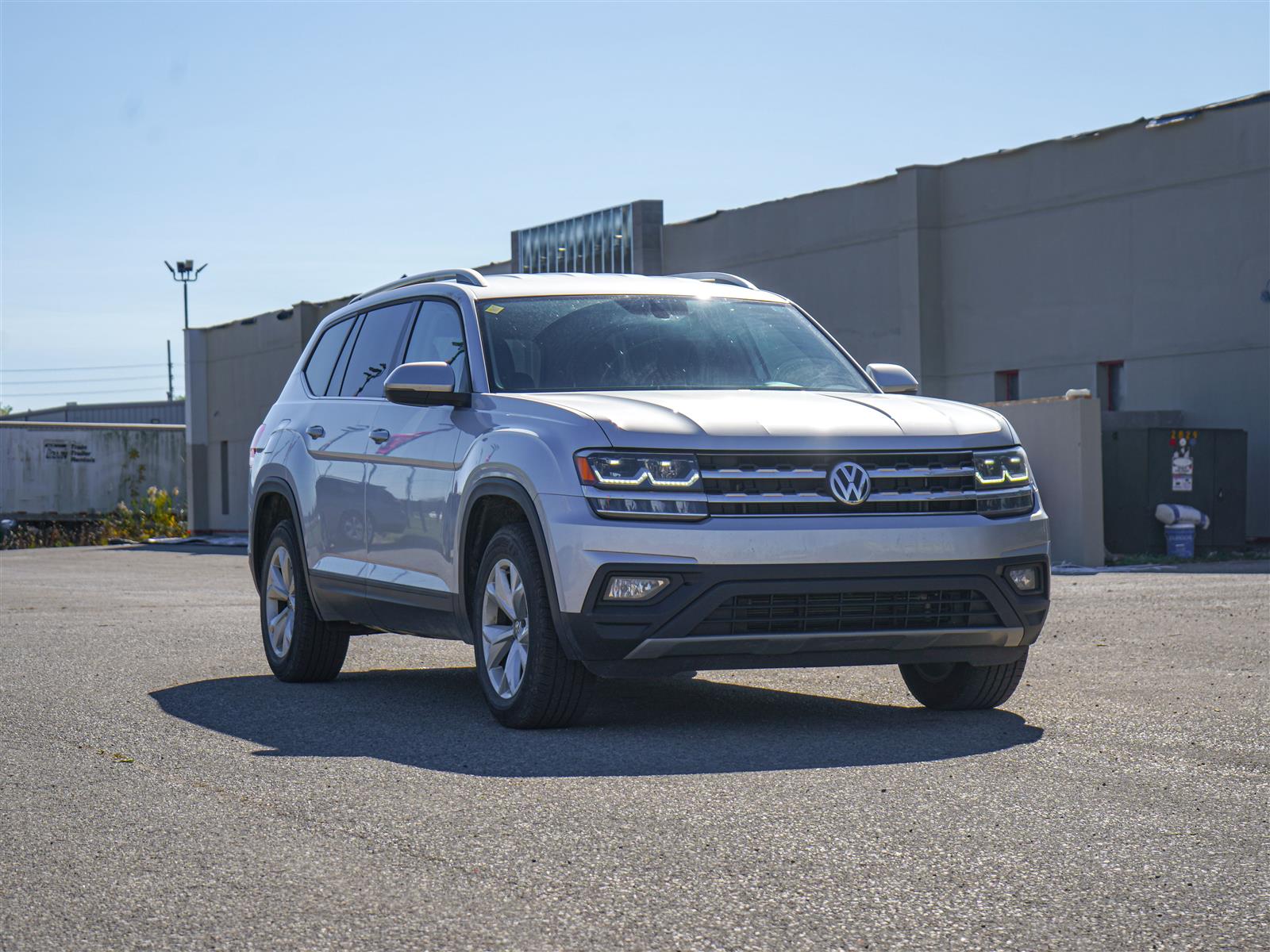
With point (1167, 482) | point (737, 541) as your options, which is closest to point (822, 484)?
point (737, 541)

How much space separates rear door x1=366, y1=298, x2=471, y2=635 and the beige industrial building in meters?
19.7

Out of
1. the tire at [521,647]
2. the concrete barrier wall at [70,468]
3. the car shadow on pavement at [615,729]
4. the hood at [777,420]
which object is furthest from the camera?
the concrete barrier wall at [70,468]

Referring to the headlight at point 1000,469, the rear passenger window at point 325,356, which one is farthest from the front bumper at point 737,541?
the rear passenger window at point 325,356

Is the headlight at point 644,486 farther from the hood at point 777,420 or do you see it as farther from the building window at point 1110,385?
the building window at point 1110,385

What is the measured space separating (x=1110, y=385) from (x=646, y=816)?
2644 cm

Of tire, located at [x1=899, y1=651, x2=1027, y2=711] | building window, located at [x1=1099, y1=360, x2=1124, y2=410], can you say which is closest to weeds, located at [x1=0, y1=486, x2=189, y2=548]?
building window, located at [x1=1099, y1=360, x2=1124, y2=410]

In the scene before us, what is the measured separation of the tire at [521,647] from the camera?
724cm

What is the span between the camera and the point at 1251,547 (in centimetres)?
2767

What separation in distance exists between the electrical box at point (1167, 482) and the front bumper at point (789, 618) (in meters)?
19.0

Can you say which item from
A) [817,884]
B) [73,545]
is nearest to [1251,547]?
[817,884]

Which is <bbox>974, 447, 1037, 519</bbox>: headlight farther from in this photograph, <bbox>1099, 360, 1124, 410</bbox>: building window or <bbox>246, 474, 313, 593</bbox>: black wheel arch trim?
<bbox>1099, 360, 1124, 410</bbox>: building window

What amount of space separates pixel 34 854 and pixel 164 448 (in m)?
53.0

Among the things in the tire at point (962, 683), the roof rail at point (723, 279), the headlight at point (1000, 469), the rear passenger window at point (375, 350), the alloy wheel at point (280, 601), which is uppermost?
the roof rail at point (723, 279)

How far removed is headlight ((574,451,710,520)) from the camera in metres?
6.98
